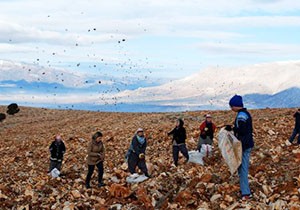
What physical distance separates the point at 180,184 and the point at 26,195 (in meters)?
5.44

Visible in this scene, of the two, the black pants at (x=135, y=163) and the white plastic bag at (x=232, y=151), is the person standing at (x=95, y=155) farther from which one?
the white plastic bag at (x=232, y=151)

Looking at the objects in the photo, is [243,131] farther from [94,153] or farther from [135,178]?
[94,153]

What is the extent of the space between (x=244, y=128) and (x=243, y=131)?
0.30 ft

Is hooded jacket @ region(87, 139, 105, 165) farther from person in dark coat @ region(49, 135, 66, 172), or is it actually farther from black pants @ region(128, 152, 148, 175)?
person in dark coat @ region(49, 135, 66, 172)

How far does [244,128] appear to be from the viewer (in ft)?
41.2

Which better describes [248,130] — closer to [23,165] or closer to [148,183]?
[148,183]

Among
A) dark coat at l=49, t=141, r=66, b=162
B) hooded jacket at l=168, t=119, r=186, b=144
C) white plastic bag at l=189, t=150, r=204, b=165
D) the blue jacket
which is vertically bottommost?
white plastic bag at l=189, t=150, r=204, b=165

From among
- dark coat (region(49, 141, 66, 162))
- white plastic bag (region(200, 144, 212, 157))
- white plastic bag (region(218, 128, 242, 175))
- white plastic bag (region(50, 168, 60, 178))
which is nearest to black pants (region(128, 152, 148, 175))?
white plastic bag (region(50, 168, 60, 178))

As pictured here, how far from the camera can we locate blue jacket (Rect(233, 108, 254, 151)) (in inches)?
491

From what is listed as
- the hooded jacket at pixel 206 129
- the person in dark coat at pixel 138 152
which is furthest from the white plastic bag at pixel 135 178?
the hooded jacket at pixel 206 129

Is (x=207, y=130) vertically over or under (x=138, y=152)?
over

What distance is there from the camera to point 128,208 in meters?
14.0

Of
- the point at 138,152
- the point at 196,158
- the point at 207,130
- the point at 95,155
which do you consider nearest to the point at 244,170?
the point at 138,152

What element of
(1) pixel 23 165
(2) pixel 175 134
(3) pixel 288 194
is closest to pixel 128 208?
(3) pixel 288 194
